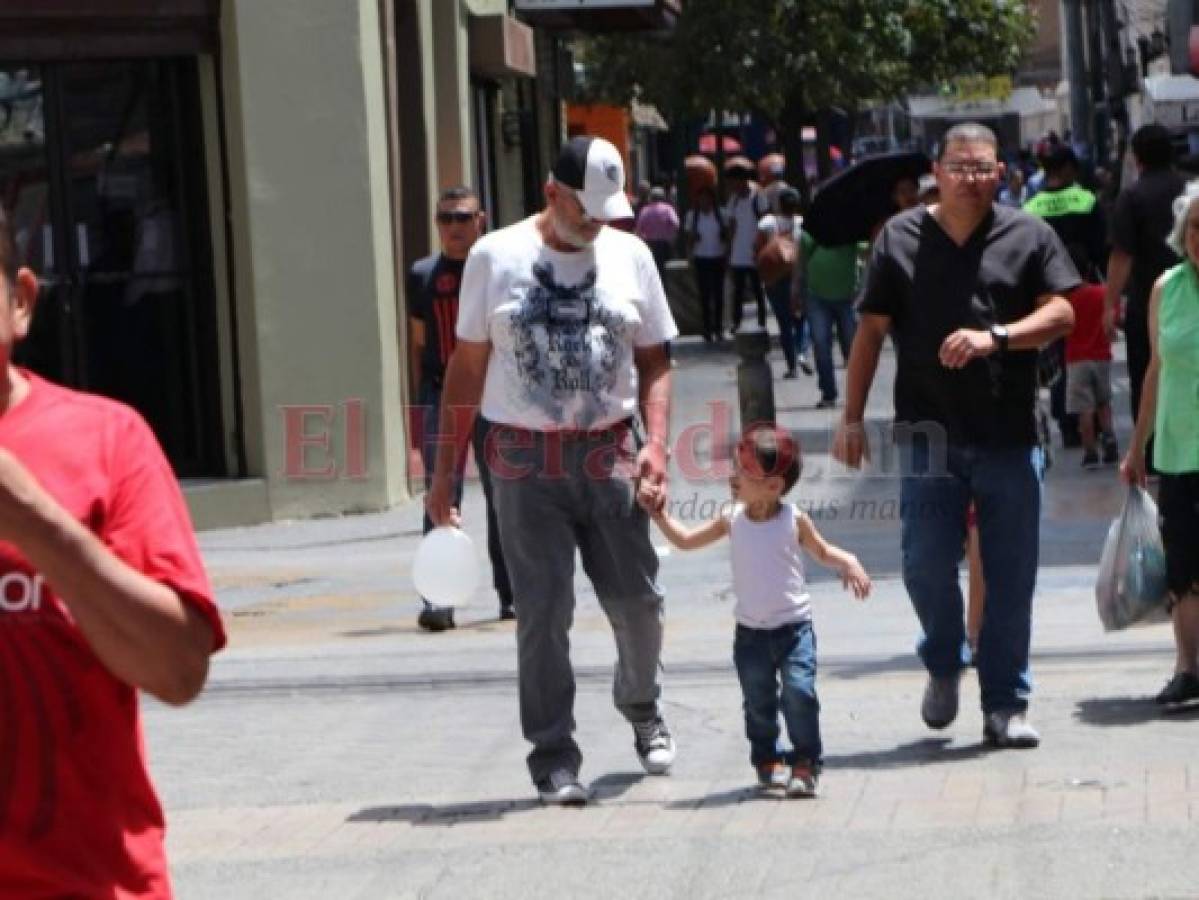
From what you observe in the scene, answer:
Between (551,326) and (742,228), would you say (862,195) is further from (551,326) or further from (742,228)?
(742,228)

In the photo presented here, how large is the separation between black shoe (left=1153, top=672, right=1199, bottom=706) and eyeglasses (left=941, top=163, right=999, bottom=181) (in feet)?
5.78

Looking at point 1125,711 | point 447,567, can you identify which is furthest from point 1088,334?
point 447,567

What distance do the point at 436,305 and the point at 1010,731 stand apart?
4.28m

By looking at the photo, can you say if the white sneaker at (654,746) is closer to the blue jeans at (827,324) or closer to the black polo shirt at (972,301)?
the black polo shirt at (972,301)

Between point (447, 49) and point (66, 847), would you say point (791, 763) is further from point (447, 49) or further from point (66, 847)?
point (447, 49)

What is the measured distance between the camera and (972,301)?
26.8ft

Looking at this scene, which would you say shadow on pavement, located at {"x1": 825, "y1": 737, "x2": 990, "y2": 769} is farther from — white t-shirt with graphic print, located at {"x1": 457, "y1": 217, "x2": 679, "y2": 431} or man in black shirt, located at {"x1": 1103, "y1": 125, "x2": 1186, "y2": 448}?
man in black shirt, located at {"x1": 1103, "y1": 125, "x2": 1186, "y2": 448}

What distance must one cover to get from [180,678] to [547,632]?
4.59m

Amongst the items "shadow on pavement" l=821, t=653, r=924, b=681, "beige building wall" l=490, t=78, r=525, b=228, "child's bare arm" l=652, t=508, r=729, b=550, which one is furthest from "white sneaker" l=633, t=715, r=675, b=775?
"beige building wall" l=490, t=78, r=525, b=228

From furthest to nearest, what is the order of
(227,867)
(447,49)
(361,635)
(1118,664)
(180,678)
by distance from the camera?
(447,49), (361,635), (1118,664), (227,867), (180,678)

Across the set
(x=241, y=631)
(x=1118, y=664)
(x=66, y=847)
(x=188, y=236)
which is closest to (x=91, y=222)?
(x=188, y=236)

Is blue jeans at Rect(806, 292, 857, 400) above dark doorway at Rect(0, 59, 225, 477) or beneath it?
beneath

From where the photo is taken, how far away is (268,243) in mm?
16188

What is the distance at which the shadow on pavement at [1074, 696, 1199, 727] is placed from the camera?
8695 millimetres
